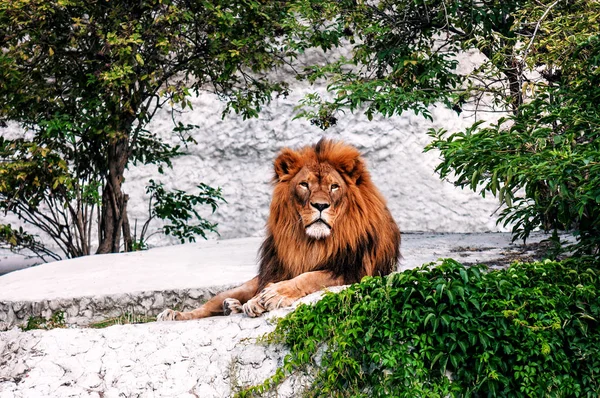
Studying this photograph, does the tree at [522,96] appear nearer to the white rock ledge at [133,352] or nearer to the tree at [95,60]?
the tree at [95,60]

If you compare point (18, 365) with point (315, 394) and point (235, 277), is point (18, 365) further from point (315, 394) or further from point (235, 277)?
point (235, 277)

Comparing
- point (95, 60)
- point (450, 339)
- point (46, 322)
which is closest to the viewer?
point (450, 339)

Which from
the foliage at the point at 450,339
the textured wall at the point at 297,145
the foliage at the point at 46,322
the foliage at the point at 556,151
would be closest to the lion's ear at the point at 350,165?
the foliage at the point at 556,151

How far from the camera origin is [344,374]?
487 centimetres

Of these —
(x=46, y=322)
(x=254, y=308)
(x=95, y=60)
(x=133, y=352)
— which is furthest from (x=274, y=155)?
(x=133, y=352)

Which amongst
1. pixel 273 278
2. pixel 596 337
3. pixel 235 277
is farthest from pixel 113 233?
pixel 596 337

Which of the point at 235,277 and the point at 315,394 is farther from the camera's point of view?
the point at 235,277

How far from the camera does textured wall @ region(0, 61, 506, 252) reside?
1496 centimetres

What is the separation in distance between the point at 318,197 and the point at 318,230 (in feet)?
0.72

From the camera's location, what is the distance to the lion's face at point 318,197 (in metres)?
5.72

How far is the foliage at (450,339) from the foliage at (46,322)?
2.48 meters

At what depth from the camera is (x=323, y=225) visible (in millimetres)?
5750

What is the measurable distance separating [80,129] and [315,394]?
553 centimetres

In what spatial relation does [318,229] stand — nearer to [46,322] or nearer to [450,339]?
[450,339]
